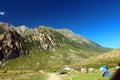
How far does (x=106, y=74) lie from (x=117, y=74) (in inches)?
1964

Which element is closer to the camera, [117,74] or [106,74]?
A: [117,74]

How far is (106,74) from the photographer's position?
5072 cm

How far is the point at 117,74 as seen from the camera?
2350 mm
